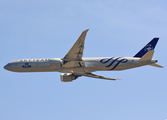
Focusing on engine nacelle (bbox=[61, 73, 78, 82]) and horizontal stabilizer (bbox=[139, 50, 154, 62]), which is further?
engine nacelle (bbox=[61, 73, 78, 82])

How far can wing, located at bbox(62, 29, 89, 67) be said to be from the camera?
39.4m

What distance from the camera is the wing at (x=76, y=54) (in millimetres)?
39438

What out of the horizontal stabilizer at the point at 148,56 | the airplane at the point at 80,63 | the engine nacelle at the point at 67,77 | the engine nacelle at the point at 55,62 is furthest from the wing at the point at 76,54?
the horizontal stabilizer at the point at 148,56

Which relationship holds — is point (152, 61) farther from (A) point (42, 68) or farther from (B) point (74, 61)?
(A) point (42, 68)

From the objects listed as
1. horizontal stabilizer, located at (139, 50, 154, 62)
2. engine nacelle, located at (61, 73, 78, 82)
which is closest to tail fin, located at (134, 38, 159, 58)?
horizontal stabilizer, located at (139, 50, 154, 62)

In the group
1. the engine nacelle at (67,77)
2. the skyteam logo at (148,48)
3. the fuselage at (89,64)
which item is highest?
the skyteam logo at (148,48)

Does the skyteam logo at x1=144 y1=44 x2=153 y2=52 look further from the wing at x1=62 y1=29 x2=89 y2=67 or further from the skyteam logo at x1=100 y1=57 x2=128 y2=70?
the wing at x1=62 y1=29 x2=89 y2=67

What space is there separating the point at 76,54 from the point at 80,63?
2491 mm

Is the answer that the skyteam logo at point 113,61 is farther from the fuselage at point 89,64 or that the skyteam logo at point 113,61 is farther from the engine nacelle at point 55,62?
the engine nacelle at point 55,62

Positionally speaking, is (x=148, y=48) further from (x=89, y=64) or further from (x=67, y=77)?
(x=67, y=77)

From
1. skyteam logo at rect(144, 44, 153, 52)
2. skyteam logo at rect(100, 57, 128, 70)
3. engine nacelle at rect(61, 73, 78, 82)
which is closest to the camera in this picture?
skyteam logo at rect(100, 57, 128, 70)

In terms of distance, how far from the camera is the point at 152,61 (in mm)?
43000

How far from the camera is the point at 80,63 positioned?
43469 mm

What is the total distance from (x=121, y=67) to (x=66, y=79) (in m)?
10.3
